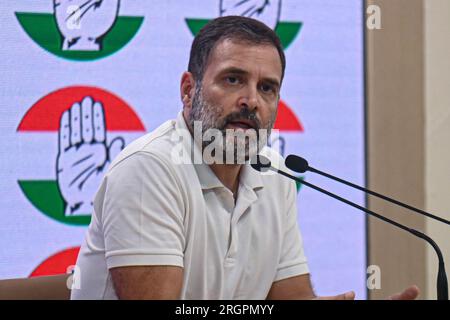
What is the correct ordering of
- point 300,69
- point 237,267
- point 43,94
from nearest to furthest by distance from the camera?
point 237,267, point 43,94, point 300,69

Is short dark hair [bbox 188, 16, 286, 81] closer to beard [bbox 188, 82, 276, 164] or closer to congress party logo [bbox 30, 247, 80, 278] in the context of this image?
beard [bbox 188, 82, 276, 164]

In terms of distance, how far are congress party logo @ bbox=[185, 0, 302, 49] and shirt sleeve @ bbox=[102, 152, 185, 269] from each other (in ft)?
3.57

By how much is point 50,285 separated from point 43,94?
848 millimetres

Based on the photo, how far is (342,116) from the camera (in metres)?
2.62

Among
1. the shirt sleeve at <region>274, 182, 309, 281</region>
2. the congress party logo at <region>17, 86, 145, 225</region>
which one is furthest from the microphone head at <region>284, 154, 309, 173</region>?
the congress party logo at <region>17, 86, 145, 225</region>

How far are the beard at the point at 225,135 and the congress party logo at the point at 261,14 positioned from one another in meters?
0.91

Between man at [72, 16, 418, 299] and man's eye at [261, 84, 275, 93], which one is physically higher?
man's eye at [261, 84, 275, 93]

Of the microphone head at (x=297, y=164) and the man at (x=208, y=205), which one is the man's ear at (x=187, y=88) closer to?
the man at (x=208, y=205)

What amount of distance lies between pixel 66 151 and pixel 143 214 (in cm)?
99

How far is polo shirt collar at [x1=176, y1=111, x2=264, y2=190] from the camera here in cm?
154

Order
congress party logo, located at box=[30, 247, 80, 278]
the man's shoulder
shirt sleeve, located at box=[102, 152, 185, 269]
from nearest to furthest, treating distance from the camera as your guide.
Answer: shirt sleeve, located at box=[102, 152, 185, 269]
the man's shoulder
congress party logo, located at box=[30, 247, 80, 278]

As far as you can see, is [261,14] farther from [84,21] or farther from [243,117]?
[243,117]
